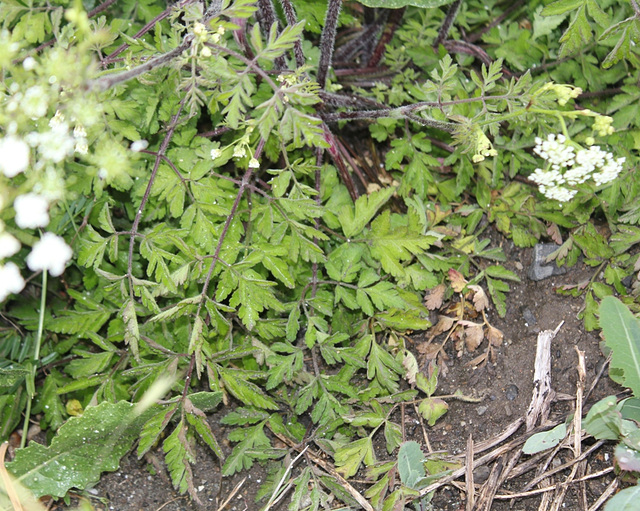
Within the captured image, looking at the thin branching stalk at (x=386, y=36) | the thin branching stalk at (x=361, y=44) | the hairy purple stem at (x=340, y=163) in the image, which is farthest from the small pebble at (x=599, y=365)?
the thin branching stalk at (x=361, y=44)

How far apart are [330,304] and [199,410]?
627mm

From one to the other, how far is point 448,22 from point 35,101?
1927 millimetres

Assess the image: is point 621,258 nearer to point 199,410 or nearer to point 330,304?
point 330,304

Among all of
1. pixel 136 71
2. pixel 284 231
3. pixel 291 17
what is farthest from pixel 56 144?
pixel 291 17

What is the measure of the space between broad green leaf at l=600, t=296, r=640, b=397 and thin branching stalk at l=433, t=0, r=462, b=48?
1.41 metres

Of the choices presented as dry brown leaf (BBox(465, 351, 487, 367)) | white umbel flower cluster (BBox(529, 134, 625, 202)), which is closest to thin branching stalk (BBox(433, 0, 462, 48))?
white umbel flower cluster (BBox(529, 134, 625, 202))

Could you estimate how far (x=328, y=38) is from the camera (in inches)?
93.7

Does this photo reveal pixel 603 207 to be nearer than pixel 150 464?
No

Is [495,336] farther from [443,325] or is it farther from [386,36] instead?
[386,36]

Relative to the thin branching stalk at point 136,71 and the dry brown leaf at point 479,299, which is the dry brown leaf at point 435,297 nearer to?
the dry brown leaf at point 479,299

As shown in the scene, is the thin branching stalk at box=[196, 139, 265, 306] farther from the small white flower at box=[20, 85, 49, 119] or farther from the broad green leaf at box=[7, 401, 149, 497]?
the small white flower at box=[20, 85, 49, 119]

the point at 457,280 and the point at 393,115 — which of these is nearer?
the point at 393,115

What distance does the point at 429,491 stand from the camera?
6.58 feet

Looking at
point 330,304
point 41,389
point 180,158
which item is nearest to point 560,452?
point 330,304
